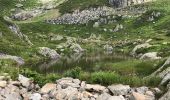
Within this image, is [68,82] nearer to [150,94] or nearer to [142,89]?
[142,89]

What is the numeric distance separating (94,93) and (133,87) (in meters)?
3.17

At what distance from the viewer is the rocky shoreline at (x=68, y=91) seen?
88.3 ft

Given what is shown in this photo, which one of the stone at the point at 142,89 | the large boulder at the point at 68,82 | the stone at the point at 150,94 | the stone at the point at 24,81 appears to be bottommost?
the stone at the point at 150,94

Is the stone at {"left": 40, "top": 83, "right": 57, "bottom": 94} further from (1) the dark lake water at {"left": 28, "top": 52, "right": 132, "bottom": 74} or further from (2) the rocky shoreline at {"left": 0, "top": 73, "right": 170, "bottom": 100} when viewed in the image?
(1) the dark lake water at {"left": 28, "top": 52, "right": 132, "bottom": 74}

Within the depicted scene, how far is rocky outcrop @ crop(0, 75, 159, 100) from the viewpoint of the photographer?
2691 centimetres

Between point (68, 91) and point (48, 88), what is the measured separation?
1.73 meters

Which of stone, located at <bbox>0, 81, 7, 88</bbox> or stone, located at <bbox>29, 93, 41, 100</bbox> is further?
stone, located at <bbox>0, 81, 7, 88</bbox>

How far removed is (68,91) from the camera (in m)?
27.3

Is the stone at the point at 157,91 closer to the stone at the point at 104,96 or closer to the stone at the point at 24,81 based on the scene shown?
the stone at the point at 104,96

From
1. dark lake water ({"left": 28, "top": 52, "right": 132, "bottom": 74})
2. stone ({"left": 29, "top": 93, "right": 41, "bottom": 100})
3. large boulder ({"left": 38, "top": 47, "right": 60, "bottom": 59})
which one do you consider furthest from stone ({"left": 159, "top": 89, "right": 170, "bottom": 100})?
large boulder ({"left": 38, "top": 47, "right": 60, "bottom": 59})

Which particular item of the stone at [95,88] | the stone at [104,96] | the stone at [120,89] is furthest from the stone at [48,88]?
the stone at [120,89]

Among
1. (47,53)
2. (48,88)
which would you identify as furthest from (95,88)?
(47,53)

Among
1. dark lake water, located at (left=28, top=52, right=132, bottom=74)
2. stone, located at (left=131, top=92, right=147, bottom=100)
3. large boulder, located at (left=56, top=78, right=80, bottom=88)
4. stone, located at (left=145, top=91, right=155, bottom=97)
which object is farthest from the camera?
dark lake water, located at (left=28, top=52, right=132, bottom=74)

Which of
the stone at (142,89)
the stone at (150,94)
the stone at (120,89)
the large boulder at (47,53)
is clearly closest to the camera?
the stone at (150,94)
